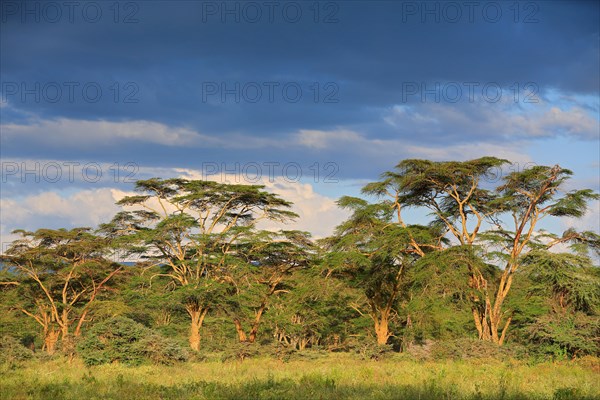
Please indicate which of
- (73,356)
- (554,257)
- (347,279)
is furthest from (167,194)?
(554,257)

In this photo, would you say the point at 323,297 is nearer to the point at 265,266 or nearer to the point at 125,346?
the point at 265,266

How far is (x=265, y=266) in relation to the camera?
46812mm

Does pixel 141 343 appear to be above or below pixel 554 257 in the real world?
below

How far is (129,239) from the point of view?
46656 millimetres

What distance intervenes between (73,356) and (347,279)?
16.9 meters

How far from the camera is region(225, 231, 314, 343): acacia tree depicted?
44500mm

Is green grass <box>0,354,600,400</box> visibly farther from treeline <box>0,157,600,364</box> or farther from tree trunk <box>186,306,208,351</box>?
tree trunk <box>186,306,208,351</box>

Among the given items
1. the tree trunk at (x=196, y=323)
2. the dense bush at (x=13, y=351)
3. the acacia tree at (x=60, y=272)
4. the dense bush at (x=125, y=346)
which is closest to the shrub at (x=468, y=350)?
the dense bush at (x=125, y=346)

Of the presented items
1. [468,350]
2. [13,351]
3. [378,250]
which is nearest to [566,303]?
[468,350]

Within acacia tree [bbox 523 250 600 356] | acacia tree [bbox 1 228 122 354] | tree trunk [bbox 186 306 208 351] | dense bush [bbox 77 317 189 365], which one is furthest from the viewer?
acacia tree [bbox 1 228 122 354]

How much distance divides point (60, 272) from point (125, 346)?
25288 mm

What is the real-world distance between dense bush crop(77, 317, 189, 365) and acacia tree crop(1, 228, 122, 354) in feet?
74.3

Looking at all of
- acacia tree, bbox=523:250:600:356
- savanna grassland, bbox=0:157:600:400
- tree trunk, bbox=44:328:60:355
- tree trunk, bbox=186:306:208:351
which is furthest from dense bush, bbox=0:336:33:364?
tree trunk, bbox=44:328:60:355

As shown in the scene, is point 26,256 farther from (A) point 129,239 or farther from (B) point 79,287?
(A) point 129,239
